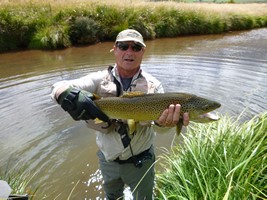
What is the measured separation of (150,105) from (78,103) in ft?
2.24

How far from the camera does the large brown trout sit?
119 inches

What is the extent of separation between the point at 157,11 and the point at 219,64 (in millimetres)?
8284

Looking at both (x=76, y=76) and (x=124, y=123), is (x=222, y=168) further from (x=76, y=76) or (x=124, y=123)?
(x=76, y=76)

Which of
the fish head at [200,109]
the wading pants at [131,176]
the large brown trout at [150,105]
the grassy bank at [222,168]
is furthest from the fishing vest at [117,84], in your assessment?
the grassy bank at [222,168]

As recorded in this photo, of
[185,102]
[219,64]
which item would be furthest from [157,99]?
[219,64]

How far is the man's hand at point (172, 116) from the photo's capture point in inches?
116

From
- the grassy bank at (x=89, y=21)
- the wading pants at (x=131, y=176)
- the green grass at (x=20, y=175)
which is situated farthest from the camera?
the grassy bank at (x=89, y=21)

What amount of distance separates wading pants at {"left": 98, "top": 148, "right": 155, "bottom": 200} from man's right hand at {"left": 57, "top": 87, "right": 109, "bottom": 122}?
2.45 ft

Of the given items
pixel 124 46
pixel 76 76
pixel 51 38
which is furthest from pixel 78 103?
pixel 51 38

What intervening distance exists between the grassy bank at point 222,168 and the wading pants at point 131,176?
0.21m

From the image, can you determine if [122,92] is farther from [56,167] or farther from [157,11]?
[157,11]

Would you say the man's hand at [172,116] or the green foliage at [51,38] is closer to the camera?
the man's hand at [172,116]

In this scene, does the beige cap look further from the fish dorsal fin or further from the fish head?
the fish head

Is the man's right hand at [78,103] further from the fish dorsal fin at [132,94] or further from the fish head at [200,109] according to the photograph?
the fish head at [200,109]
